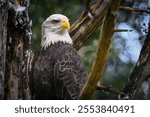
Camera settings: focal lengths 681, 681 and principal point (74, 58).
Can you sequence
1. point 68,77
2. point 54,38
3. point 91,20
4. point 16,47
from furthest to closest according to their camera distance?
point 54,38
point 91,20
point 68,77
point 16,47

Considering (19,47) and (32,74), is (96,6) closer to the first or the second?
(32,74)

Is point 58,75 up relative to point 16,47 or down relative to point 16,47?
down

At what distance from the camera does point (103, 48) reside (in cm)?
390

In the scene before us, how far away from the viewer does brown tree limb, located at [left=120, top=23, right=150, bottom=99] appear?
4.45 m

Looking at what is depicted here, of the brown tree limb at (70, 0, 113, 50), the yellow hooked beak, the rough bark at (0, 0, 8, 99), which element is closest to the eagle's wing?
the brown tree limb at (70, 0, 113, 50)

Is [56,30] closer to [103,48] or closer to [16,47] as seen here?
[16,47]

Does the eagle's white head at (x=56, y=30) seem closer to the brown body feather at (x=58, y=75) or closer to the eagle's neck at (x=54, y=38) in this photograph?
the eagle's neck at (x=54, y=38)

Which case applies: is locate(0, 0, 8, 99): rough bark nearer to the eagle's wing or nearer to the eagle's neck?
the eagle's wing

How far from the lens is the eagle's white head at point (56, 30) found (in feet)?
18.0

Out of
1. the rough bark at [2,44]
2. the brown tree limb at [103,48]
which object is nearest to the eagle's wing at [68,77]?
the rough bark at [2,44]

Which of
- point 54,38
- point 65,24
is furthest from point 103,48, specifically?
point 54,38

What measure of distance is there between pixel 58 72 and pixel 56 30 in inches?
27.5

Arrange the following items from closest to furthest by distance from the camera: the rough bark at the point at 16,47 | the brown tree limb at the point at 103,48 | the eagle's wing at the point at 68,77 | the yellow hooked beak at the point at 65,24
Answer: the brown tree limb at the point at 103,48
the rough bark at the point at 16,47
the eagle's wing at the point at 68,77
the yellow hooked beak at the point at 65,24

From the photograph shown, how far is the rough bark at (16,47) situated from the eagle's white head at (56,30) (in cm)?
102
